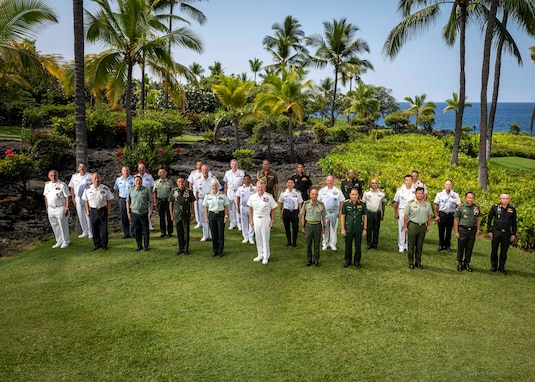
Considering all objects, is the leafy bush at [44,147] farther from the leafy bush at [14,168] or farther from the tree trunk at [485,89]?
the tree trunk at [485,89]

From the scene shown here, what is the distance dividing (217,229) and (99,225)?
284 centimetres

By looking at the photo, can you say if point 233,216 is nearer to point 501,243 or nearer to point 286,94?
point 501,243

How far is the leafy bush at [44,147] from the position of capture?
52.6 ft

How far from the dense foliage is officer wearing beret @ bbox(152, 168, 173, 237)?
23.4ft

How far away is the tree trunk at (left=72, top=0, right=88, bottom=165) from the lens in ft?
34.6

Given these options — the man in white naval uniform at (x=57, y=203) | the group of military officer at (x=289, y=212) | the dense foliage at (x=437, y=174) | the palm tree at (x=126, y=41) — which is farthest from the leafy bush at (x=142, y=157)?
the dense foliage at (x=437, y=174)

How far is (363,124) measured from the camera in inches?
1588

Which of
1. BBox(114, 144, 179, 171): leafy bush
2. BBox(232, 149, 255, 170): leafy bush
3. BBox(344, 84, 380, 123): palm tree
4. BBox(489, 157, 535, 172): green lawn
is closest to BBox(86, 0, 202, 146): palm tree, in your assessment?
BBox(114, 144, 179, 171): leafy bush

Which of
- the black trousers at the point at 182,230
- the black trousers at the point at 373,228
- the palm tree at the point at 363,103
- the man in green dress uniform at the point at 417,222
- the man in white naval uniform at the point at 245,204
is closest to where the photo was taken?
the man in green dress uniform at the point at 417,222

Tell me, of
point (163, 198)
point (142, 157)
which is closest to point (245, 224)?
point (163, 198)

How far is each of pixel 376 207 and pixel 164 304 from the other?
499cm

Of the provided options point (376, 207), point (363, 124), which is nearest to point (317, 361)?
point (376, 207)

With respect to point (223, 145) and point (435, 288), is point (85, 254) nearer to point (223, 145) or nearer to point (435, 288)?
point (435, 288)

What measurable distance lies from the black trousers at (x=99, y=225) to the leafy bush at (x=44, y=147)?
27.2 ft
